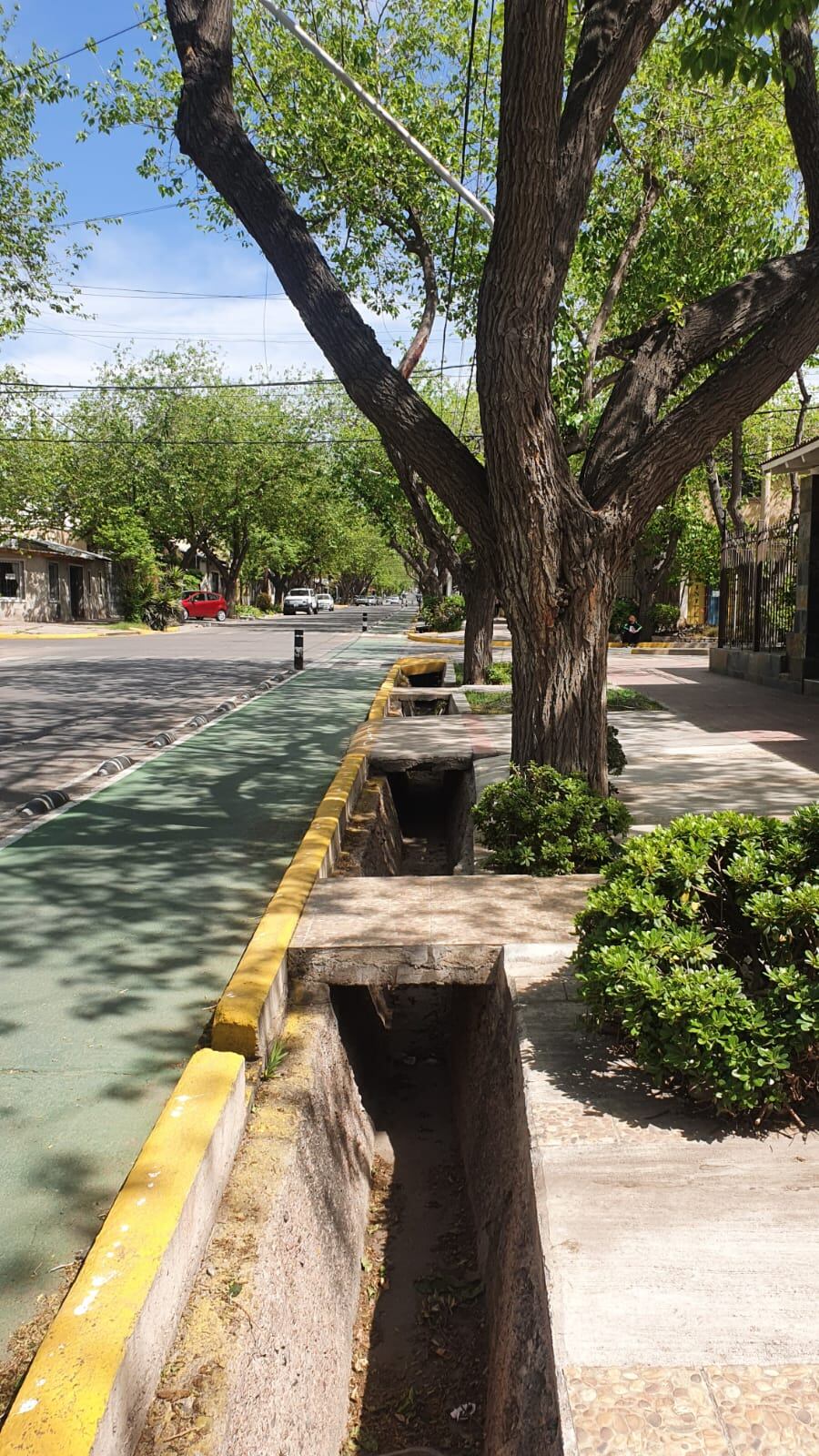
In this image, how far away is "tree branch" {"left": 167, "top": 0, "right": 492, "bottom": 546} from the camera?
235 inches

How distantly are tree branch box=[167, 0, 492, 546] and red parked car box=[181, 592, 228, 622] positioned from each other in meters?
42.2

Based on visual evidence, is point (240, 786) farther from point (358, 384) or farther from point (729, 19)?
point (729, 19)

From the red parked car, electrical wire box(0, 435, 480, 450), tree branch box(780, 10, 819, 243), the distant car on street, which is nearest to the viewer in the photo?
tree branch box(780, 10, 819, 243)

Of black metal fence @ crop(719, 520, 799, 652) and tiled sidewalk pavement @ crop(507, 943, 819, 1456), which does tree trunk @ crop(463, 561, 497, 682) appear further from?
tiled sidewalk pavement @ crop(507, 943, 819, 1456)

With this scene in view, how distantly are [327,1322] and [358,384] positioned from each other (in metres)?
4.76

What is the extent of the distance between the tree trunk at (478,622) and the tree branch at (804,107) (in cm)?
908

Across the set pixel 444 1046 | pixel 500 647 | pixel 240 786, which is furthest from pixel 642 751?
pixel 500 647

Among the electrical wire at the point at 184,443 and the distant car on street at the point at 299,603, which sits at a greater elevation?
the electrical wire at the point at 184,443

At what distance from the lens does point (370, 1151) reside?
462 centimetres

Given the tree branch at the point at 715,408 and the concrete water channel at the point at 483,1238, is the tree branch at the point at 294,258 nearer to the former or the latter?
the tree branch at the point at 715,408

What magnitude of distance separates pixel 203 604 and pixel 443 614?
17.0 metres

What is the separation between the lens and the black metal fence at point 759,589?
55.3 ft

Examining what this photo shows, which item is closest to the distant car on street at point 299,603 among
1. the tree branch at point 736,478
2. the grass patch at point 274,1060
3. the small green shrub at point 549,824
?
the tree branch at point 736,478

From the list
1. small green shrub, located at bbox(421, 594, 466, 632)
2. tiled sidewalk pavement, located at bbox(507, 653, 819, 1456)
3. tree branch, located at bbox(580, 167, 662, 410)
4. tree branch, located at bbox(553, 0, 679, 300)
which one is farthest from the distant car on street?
tiled sidewalk pavement, located at bbox(507, 653, 819, 1456)
